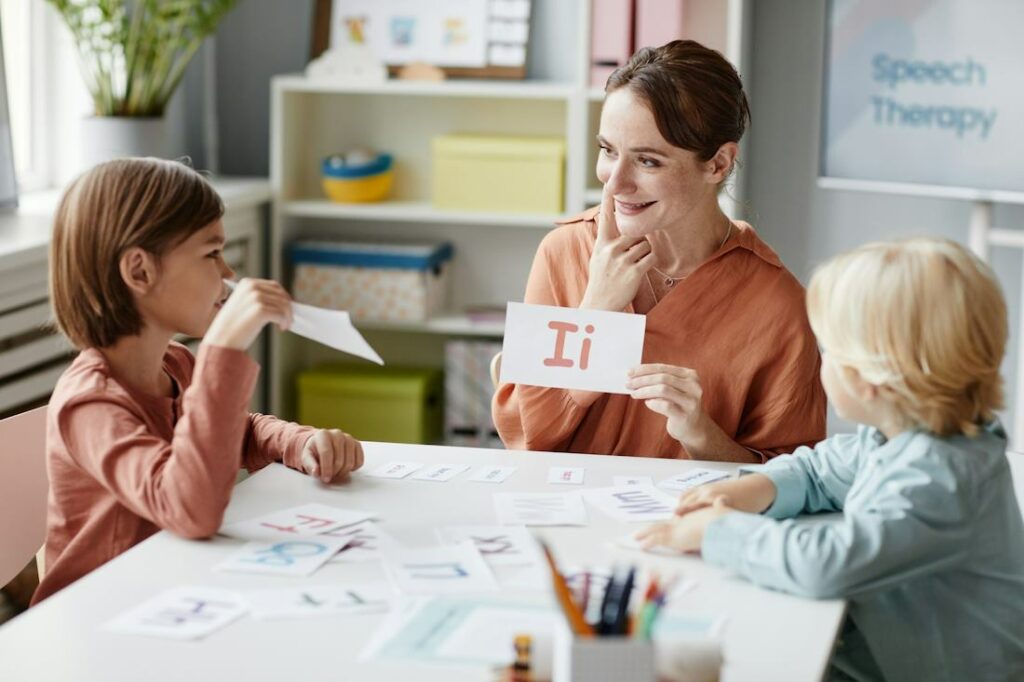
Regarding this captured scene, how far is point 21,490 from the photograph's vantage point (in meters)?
1.81

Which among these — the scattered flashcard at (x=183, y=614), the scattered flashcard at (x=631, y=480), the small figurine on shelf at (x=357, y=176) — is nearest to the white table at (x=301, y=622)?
the scattered flashcard at (x=183, y=614)

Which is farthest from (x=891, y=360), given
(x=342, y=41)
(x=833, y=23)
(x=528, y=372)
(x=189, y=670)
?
(x=342, y=41)

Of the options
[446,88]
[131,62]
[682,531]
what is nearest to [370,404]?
[446,88]

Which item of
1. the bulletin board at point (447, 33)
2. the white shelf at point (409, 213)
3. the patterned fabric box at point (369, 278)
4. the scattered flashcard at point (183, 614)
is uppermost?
the bulletin board at point (447, 33)

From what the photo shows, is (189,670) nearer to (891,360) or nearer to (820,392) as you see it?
(891,360)

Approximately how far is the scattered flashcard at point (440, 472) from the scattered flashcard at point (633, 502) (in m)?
0.19

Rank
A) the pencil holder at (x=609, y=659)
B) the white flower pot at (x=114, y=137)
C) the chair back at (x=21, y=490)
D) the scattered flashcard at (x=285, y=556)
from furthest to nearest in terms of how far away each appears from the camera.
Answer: the white flower pot at (x=114, y=137)
the chair back at (x=21, y=490)
the scattered flashcard at (x=285, y=556)
the pencil holder at (x=609, y=659)

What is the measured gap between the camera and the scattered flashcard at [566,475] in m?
1.83

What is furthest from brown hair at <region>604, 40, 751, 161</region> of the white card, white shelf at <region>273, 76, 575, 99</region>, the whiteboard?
white shelf at <region>273, 76, 575, 99</region>

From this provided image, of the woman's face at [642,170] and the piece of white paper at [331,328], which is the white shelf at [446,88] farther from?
the piece of white paper at [331,328]

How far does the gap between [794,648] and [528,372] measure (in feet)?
2.30

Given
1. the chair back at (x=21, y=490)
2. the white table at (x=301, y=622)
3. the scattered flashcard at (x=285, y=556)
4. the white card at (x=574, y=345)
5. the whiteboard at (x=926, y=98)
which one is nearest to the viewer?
the white table at (x=301, y=622)

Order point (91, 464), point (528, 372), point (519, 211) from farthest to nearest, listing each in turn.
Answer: point (519, 211) → point (528, 372) → point (91, 464)

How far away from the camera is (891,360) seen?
142cm
